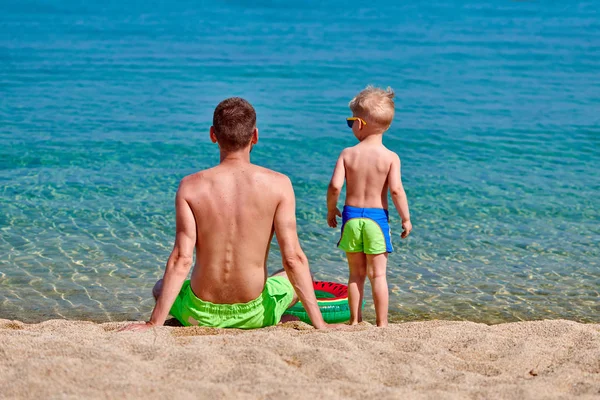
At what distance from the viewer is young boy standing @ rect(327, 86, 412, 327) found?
5.32 meters

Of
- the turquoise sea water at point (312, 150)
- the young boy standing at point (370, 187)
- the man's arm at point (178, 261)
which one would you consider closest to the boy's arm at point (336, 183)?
the young boy standing at point (370, 187)

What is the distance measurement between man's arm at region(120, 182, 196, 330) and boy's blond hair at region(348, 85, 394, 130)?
1.44 m

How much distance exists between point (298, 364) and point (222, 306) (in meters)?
1.01

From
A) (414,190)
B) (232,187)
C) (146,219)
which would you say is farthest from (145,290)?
(414,190)

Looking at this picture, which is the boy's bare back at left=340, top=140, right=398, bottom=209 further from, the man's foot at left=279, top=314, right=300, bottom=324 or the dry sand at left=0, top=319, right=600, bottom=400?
the dry sand at left=0, top=319, right=600, bottom=400

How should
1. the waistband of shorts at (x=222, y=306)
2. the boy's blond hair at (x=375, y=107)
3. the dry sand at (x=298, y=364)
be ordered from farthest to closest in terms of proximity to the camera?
the boy's blond hair at (x=375, y=107)
the waistband of shorts at (x=222, y=306)
the dry sand at (x=298, y=364)

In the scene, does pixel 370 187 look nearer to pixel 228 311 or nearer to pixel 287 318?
pixel 287 318

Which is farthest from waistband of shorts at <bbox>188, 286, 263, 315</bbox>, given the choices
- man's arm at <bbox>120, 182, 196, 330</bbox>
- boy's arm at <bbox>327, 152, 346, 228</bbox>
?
boy's arm at <bbox>327, 152, 346, 228</bbox>

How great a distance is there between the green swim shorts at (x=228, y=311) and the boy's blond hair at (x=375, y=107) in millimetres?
1344

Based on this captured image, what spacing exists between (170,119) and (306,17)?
19.0m

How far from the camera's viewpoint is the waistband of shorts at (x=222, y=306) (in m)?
4.79

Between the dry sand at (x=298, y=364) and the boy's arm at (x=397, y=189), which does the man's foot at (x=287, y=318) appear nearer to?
the dry sand at (x=298, y=364)

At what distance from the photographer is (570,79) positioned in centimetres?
1903

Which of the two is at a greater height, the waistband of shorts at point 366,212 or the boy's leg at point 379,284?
the waistband of shorts at point 366,212
